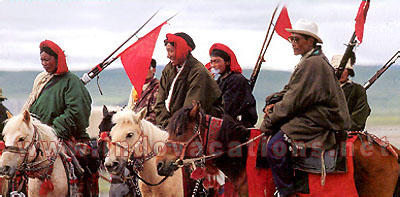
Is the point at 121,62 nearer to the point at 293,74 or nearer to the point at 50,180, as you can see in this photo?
the point at 50,180

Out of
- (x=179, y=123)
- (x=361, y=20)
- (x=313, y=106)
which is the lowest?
(x=179, y=123)

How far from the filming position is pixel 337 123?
A: 727 centimetres

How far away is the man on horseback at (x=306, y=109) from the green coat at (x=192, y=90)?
49.3 inches

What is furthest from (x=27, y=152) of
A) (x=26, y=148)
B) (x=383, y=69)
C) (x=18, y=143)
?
(x=383, y=69)

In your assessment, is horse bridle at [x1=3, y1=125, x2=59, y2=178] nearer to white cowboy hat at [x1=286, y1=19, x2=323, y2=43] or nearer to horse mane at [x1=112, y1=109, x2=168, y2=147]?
horse mane at [x1=112, y1=109, x2=168, y2=147]

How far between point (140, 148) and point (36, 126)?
1.25 meters

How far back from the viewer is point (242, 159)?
25.8 feet

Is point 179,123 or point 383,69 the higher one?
point 383,69

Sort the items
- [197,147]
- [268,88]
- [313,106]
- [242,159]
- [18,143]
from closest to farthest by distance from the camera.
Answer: [313,106] → [197,147] → [242,159] → [18,143] → [268,88]

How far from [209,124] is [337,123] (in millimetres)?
1357

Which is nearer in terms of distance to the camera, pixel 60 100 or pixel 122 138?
pixel 122 138

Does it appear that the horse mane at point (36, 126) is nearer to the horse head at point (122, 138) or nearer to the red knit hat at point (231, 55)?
the horse head at point (122, 138)

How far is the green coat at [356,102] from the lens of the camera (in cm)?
1027

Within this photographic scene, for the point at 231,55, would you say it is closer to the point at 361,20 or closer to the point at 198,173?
the point at 361,20
